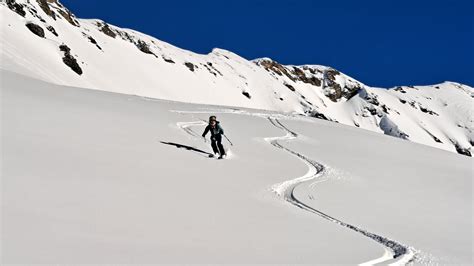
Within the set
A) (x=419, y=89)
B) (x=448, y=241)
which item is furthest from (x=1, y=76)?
(x=419, y=89)

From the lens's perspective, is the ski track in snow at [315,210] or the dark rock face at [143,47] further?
the dark rock face at [143,47]

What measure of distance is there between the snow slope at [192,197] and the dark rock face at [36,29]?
4464cm

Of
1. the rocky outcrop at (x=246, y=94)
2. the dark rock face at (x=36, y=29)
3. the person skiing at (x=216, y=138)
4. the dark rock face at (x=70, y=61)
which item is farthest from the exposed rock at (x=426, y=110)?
the person skiing at (x=216, y=138)

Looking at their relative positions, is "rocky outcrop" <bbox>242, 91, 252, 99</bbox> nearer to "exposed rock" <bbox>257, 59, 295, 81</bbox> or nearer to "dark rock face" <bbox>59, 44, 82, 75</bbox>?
"exposed rock" <bbox>257, 59, 295, 81</bbox>

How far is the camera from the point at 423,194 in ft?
49.2

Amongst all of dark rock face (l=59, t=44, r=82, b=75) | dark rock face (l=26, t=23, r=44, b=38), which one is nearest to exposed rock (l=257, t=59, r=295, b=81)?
dark rock face (l=59, t=44, r=82, b=75)

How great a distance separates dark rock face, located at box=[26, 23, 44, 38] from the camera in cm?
6306

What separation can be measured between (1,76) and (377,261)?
18.6m

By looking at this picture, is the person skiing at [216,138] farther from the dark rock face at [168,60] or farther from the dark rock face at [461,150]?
the dark rock face at [461,150]

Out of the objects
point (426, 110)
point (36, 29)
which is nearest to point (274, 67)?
point (426, 110)

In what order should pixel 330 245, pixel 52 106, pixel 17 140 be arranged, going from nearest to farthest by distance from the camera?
pixel 330 245 → pixel 17 140 → pixel 52 106

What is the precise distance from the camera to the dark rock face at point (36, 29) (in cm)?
6306

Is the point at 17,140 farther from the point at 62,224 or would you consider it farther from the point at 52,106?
the point at 52,106

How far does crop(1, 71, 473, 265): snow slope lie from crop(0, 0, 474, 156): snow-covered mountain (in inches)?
1180
